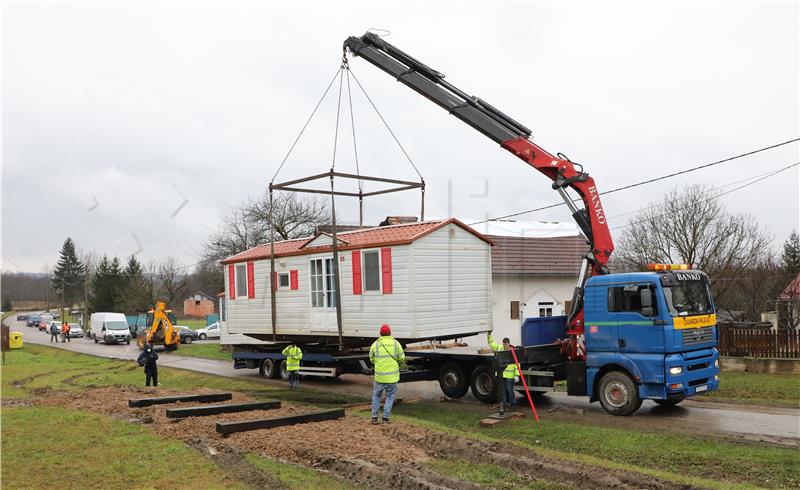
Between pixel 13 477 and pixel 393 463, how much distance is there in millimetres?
5118

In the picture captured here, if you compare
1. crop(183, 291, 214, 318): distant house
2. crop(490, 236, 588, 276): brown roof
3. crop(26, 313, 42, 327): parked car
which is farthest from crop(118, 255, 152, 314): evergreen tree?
crop(490, 236, 588, 276): brown roof

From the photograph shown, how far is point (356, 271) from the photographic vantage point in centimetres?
1659

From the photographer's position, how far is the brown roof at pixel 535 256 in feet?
95.1

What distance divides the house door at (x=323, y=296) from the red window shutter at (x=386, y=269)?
2078mm

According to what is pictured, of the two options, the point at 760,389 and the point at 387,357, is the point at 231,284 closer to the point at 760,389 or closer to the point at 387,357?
the point at 387,357

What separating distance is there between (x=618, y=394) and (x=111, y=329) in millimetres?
43026

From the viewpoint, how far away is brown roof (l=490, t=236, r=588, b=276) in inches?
1141

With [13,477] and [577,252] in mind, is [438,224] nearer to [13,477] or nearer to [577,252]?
[13,477]

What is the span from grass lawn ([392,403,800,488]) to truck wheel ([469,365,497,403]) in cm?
220

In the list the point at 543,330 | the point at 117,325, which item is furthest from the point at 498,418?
the point at 117,325

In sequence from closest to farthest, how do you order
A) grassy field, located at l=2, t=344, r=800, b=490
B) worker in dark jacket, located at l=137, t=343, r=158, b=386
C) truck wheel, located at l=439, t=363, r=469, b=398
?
grassy field, located at l=2, t=344, r=800, b=490
truck wheel, located at l=439, t=363, r=469, b=398
worker in dark jacket, located at l=137, t=343, r=158, b=386

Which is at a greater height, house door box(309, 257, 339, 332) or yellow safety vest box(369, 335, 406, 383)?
house door box(309, 257, 339, 332)

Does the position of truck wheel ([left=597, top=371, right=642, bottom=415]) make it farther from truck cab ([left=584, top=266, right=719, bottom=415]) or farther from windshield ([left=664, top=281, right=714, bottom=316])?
windshield ([left=664, top=281, right=714, bottom=316])

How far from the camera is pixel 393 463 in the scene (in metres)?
8.74
